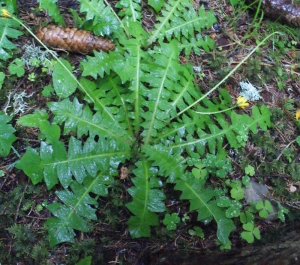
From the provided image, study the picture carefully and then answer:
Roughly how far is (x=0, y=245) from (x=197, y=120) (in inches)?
68.6

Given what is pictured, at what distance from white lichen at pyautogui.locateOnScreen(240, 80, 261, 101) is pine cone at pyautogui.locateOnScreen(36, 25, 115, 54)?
1.25m

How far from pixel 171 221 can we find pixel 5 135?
4.60 ft

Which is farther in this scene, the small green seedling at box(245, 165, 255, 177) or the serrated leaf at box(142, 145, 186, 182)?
the small green seedling at box(245, 165, 255, 177)

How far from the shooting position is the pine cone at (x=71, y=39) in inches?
109

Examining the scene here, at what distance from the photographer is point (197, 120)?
2.75 metres

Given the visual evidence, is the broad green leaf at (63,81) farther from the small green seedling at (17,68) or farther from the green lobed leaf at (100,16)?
the green lobed leaf at (100,16)

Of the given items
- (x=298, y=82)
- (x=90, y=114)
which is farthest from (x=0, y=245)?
(x=298, y=82)

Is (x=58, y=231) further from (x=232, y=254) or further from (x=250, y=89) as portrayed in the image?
(x=250, y=89)

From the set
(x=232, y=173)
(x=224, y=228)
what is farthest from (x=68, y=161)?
(x=232, y=173)

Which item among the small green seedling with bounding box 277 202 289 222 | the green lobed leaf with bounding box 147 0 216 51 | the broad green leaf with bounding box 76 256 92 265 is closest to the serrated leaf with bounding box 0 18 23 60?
the green lobed leaf with bounding box 147 0 216 51

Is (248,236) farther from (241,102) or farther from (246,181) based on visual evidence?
(241,102)

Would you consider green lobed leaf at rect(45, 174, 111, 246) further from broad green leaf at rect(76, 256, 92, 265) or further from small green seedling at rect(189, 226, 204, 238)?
small green seedling at rect(189, 226, 204, 238)

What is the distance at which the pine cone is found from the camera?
2.78m

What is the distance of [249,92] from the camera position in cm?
310
